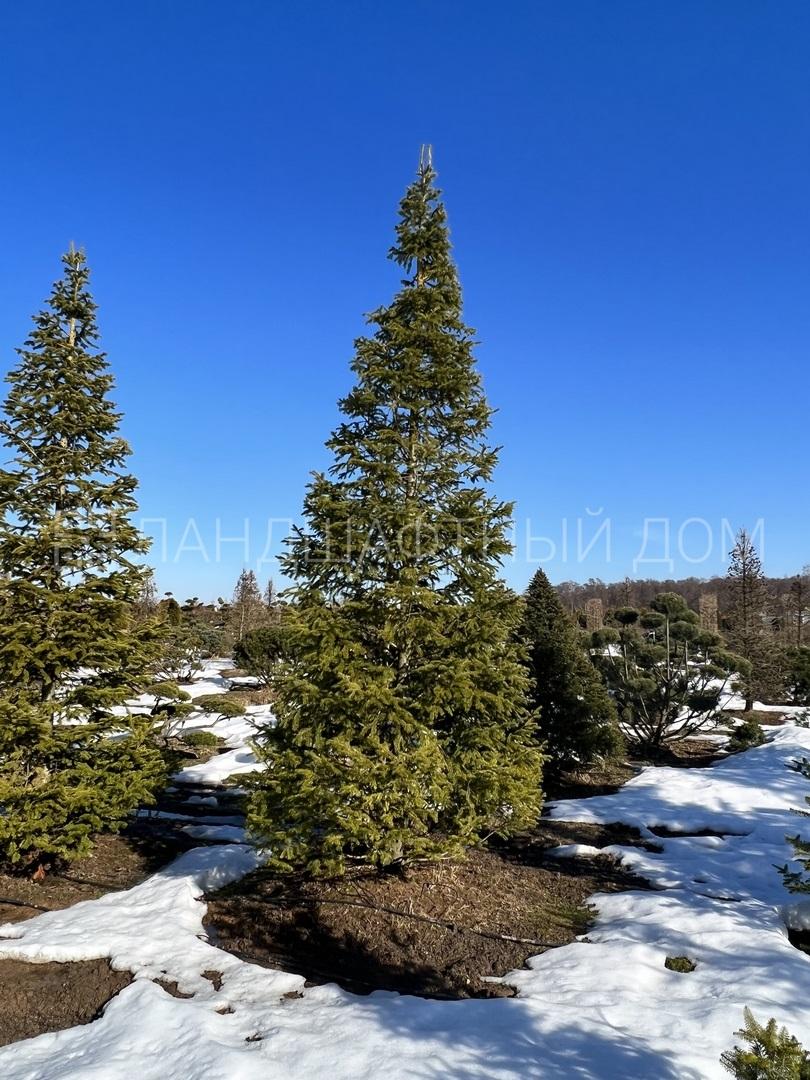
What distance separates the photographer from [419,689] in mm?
8695

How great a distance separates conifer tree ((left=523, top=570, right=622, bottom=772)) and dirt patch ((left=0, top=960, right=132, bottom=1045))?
11.1 m

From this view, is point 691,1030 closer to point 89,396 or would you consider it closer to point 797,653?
point 797,653

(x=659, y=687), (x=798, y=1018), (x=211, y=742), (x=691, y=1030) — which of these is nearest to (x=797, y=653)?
(x=798, y=1018)

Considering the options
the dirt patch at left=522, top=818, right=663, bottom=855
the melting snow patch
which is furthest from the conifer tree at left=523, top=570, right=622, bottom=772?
the melting snow patch

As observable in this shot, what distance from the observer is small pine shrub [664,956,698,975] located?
6.45 m

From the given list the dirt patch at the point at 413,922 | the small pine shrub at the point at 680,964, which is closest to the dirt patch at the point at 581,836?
the dirt patch at the point at 413,922

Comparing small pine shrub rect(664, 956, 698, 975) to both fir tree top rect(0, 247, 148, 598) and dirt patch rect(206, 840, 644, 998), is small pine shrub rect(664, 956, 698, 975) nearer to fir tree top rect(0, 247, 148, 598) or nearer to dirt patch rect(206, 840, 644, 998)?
dirt patch rect(206, 840, 644, 998)

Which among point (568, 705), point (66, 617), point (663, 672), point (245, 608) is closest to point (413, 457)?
point (66, 617)

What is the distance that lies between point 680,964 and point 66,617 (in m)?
9.43

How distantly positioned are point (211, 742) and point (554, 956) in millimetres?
18096

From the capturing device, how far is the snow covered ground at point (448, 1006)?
190 inches

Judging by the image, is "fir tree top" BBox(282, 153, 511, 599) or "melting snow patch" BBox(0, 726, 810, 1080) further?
"fir tree top" BBox(282, 153, 511, 599)

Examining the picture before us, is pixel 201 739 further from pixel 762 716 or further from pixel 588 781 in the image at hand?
pixel 762 716

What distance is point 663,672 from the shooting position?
21109mm
